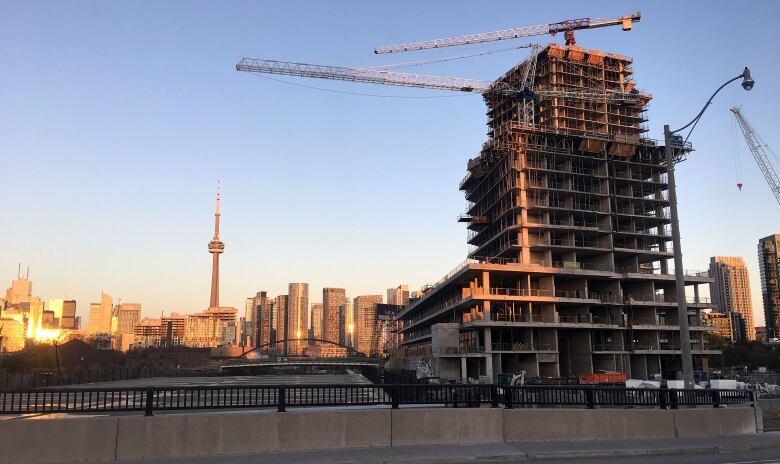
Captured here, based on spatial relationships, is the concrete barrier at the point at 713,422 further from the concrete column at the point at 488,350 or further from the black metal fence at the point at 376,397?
the concrete column at the point at 488,350

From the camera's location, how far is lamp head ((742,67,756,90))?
21750 mm

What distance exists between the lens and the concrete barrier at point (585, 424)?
16.0 metres

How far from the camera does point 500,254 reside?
10419cm

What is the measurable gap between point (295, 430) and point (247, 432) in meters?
1.12

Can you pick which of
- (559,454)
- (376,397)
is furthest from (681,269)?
(376,397)

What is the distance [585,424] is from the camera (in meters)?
16.7

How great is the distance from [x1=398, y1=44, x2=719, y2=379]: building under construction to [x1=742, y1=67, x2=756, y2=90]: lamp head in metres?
66.8

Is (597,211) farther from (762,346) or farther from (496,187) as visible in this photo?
(762,346)

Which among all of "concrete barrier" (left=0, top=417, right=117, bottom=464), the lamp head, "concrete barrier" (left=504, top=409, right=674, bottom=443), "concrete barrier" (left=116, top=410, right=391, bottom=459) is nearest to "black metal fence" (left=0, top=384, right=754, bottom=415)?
"concrete barrier" (left=504, top=409, right=674, bottom=443)

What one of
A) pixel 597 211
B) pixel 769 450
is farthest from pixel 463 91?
pixel 769 450

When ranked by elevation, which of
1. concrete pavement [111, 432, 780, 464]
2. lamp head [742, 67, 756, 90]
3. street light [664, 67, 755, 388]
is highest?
lamp head [742, 67, 756, 90]

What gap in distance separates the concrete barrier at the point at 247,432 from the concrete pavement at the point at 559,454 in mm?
321

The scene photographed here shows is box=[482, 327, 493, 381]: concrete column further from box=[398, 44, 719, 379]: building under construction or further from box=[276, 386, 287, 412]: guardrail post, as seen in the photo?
box=[276, 386, 287, 412]: guardrail post

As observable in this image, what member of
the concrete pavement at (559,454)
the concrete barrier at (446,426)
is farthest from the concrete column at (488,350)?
the concrete barrier at (446,426)
